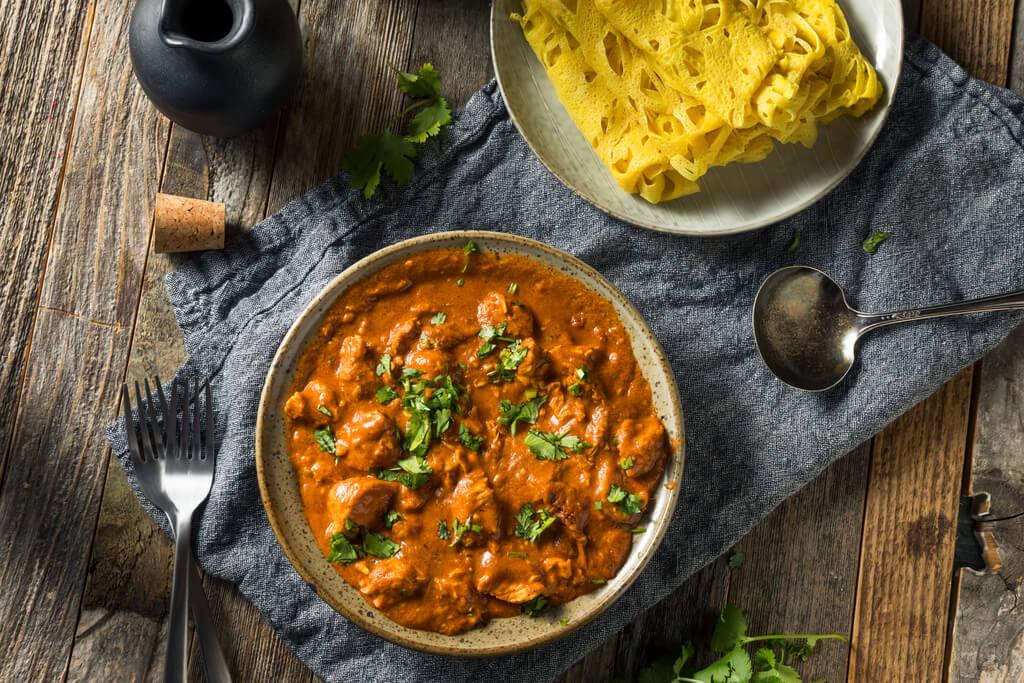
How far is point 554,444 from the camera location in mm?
3010

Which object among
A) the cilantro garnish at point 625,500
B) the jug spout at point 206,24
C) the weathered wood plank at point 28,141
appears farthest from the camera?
the weathered wood plank at point 28,141

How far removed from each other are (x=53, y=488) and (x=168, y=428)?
618 millimetres

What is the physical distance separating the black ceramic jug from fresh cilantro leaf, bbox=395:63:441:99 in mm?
486

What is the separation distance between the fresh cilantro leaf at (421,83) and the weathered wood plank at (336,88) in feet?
0.32

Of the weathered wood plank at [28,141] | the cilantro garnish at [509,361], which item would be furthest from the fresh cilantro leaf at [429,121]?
the weathered wood plank at [28,141]

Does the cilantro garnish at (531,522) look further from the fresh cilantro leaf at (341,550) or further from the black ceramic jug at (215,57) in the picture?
the black ceramic jug at (215,57)

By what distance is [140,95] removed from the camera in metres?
3.42

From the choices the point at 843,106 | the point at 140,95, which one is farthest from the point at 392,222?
the point at 843,106

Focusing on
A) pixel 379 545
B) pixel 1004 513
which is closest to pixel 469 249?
pixel 379 545

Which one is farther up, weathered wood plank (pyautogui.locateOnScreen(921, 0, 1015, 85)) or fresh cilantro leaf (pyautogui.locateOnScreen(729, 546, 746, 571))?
weathered wood plank (pyautogui.locateOnScreen(921, 0, 1015, 85))

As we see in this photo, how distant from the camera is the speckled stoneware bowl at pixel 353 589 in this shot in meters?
2.92

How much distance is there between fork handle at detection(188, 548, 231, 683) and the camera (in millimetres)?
3232

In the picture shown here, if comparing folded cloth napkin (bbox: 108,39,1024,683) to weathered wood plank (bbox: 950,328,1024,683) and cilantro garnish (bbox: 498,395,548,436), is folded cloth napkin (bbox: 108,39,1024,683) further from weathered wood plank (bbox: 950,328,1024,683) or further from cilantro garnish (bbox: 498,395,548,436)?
cilantro garnish (bbox: 498,395,548,436)

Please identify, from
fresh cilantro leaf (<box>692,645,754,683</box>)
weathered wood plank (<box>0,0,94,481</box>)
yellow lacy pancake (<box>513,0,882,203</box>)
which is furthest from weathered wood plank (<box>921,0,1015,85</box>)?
weathered wood plank (<box>0,0,94,481</box>)
